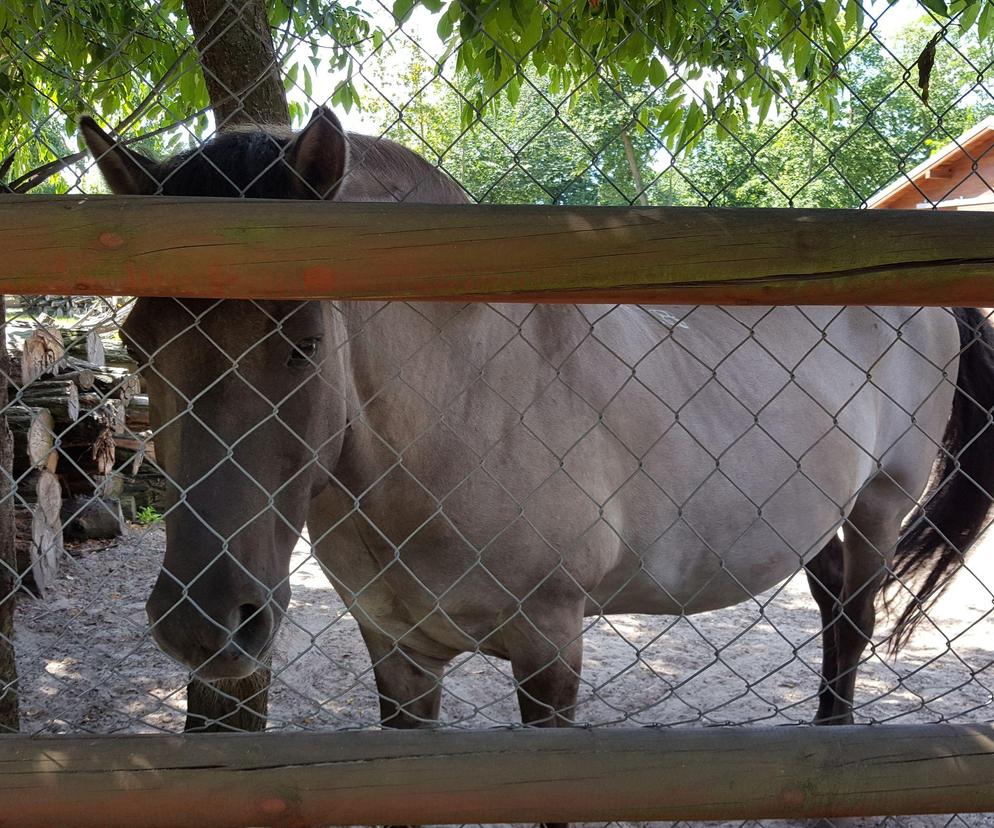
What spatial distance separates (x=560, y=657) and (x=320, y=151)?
1.47 metres

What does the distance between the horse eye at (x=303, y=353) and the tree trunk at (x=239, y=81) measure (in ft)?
3.99

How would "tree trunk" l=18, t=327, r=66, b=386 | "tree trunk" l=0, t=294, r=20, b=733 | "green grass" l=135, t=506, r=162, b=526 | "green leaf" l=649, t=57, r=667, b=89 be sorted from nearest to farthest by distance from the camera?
"tree trunk" l=0, t=294, r=20, b=733 < "green leaf" l=649, t=57, r=667, b=89 < "tree trunk" l=18, t=327, r=66, b=386 < "green grass" l=135, t=506, r=162, b=526

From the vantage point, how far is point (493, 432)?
7.91 feet

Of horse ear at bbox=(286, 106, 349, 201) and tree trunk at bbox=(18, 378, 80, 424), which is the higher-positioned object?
tree trunk at bbox=(18, 378, 80, 424)

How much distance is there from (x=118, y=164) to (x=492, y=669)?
3.43 meters

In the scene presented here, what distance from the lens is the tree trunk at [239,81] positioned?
2.77 metres

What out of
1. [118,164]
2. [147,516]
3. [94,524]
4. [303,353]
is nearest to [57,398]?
[94,524]

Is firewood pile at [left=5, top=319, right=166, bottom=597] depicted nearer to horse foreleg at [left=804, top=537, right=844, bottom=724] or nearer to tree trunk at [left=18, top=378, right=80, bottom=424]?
tree trunk at [left=18, top=378, right=80, bottom=424]

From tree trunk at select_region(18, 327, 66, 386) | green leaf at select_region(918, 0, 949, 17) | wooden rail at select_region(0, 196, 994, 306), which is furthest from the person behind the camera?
tree trunk at select_region(18, 327, 66, 386)

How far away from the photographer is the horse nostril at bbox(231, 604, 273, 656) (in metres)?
1.70

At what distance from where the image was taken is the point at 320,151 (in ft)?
5.71

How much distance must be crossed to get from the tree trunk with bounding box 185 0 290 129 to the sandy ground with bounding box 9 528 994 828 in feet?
6.32

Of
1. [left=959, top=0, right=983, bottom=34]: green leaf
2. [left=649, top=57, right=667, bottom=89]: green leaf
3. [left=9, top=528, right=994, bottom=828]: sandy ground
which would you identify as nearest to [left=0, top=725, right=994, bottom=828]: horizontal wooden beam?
[left=9, top=528, right=994, bottom=828]: sandy ground

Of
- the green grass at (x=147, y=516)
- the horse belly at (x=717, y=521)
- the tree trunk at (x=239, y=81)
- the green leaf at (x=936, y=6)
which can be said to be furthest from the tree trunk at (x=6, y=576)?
the green grass at (x=147, y=516)
